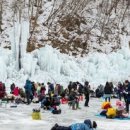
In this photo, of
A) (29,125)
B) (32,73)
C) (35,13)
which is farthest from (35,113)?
(35,13)

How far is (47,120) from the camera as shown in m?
18.4

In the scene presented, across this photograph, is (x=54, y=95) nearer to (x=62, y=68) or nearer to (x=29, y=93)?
(x=29, y=93)

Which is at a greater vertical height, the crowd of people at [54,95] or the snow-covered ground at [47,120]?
the crowd of people at [54,95]

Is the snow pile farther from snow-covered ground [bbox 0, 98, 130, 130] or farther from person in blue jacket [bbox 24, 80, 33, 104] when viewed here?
snow-covered ground [bbox 0, 98, 130, 130]

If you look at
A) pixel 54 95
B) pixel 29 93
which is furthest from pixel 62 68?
pixel 54 95

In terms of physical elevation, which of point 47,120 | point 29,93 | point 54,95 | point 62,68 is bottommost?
point 47,120

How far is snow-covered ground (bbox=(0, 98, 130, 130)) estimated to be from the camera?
16.6m

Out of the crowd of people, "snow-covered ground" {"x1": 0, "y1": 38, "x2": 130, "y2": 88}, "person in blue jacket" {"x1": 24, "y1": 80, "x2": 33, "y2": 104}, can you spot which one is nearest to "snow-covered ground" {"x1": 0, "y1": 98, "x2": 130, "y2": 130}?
the crowd of people

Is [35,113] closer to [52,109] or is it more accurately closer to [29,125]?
[29,125]

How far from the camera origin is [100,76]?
A: 1544 inches

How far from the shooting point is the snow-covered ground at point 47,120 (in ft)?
54.6

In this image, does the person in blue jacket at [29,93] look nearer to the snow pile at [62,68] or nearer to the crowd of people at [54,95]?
the crowd of people at [54,95]

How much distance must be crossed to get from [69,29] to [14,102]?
22429 mm

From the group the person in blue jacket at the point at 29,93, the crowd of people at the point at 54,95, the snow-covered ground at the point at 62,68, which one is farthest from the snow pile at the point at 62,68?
the person in blue jacket at the point at 29,93
